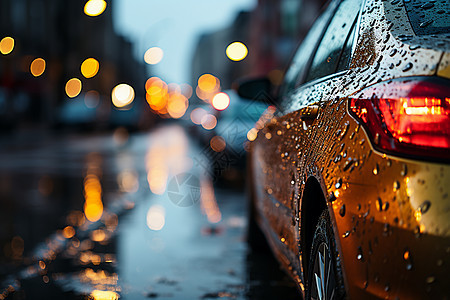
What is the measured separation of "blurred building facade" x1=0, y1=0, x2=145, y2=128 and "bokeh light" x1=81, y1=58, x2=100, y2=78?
2.06ft

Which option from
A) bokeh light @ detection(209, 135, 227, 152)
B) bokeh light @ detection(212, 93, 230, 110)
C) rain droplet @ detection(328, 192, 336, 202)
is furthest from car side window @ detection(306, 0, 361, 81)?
bokeh light @ detection(212, 93, 230, 110)

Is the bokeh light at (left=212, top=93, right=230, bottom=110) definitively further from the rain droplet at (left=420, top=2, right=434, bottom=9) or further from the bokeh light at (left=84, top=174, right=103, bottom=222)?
the rain droplet at (left=420, top=2, right=434, bottom=9)

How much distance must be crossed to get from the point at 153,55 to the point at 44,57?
17369 mm

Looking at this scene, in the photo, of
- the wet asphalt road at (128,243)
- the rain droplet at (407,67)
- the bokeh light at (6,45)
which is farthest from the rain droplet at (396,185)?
the bokeh light at (6,45)

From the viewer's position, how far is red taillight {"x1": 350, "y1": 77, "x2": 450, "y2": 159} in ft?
6.89

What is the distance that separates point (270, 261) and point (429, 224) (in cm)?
385

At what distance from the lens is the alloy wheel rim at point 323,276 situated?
2611mm

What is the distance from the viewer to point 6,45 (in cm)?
5472

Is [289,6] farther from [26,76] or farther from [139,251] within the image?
[139,251]

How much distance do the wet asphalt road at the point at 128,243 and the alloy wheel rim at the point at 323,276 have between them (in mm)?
1759

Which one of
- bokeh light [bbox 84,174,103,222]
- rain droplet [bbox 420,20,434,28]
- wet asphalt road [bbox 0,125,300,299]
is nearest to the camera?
rain droplet [bbox 420,20,434,28]

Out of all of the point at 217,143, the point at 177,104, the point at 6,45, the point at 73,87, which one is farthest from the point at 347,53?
the point at 177,104

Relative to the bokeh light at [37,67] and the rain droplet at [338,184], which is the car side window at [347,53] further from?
the bokeh light at [37,67]

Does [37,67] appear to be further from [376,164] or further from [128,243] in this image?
[376,164]
